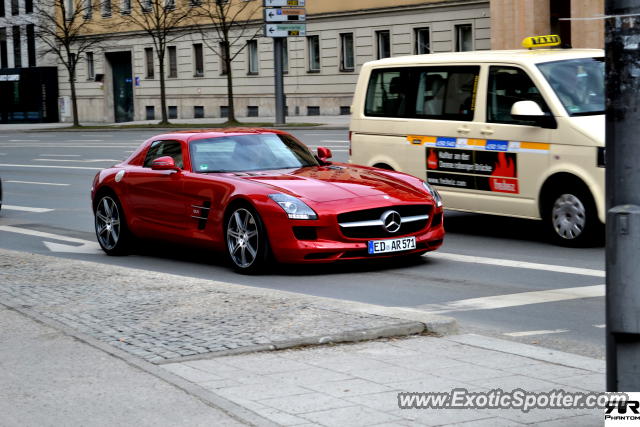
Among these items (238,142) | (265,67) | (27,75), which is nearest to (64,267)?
(238,142)

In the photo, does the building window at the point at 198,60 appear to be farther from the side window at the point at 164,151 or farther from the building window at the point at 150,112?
the side window at the point at 164,151

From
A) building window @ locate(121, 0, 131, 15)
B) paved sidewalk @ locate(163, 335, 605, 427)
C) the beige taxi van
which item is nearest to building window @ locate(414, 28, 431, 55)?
building window @ locate(121, 0, 131, 15)

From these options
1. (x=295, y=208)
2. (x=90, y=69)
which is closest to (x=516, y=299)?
(x=295, y=208)

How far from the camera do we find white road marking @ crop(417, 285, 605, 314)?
899 centimetres

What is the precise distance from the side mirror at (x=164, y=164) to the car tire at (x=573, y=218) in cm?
393

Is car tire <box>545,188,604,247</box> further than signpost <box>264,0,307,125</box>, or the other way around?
signpost <box>264,0,307,125</box>

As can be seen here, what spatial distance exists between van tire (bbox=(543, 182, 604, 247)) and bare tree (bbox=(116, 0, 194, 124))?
1760 inches

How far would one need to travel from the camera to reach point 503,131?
12820 millimetres

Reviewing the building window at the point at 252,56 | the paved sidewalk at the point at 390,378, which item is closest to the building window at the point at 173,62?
the building window at the point at 252,56

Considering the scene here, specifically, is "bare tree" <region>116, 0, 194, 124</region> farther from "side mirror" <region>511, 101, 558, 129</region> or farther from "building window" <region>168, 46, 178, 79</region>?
"side mirror" <region>511, 101, 558, 129</region>

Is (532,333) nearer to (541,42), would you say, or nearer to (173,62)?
(541,42)

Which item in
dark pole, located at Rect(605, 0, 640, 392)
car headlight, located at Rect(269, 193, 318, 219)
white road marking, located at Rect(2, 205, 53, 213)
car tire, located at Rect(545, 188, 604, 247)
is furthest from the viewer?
white road marking, located at Rect(2, 205, 53, 213)

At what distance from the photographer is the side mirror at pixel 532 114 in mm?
12273

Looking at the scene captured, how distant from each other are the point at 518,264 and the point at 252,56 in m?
50.0
